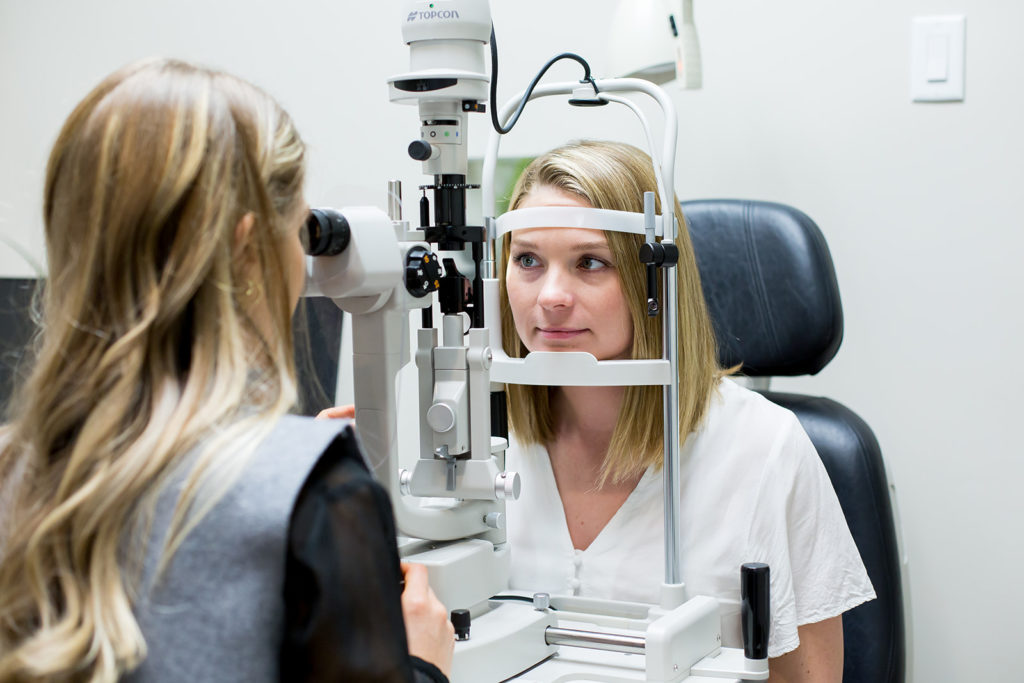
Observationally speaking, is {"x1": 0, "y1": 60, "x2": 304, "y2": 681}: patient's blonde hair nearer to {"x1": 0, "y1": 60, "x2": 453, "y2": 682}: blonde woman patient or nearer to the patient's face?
{"x1": 0, "y1": 60, "x2": 453, "y2": 682}: blonde woman patient

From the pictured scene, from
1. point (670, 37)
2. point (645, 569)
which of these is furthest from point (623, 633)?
point (670, 37)

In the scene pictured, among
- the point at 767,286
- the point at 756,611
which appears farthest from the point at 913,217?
the point at 756,611

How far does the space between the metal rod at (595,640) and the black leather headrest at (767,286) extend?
0.63 meters

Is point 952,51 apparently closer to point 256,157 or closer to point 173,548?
point 256,157

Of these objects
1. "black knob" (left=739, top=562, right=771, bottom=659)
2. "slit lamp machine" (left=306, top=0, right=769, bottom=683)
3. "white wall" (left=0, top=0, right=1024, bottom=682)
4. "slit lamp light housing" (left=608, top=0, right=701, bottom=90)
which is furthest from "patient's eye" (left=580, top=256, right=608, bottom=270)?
"white wall" (left=0, top=0, right=1024, bottom=682)

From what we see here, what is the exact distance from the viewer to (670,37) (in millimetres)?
1756

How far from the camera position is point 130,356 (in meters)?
0.66

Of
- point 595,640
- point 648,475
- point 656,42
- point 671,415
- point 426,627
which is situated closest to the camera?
point 426,627

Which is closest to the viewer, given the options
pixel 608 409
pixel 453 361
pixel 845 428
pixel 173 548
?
pixel 173 548

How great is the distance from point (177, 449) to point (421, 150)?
49 centimetres

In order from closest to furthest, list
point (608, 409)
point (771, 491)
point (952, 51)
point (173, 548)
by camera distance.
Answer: point (173, 548) → point (771, 491) → point (608, 409) → point (952, 51)

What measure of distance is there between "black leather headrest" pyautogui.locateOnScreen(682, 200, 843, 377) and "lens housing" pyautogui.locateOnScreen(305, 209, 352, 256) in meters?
0.83

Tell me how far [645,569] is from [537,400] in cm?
31

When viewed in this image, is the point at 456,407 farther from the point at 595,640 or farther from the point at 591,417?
the point at 591,417
